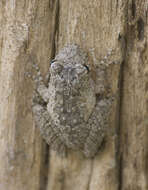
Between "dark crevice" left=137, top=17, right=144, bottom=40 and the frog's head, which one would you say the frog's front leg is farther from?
"dark crevice" left=137, top=17, right=144, bottom=40

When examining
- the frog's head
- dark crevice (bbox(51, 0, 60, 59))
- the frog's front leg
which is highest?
dark crevice (bbox(51, 0, 60, 59))

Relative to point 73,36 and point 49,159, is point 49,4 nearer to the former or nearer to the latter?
point 73,36

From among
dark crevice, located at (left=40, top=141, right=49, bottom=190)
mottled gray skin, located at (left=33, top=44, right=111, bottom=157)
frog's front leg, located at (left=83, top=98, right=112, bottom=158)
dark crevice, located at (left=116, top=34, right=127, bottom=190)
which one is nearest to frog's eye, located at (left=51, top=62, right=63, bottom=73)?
mottled gray skin, located at (left=33, top=44, right=111, bottom=157)

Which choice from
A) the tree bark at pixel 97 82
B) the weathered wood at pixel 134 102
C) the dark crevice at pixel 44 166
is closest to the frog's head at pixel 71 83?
the tree bark at pixel 97 82

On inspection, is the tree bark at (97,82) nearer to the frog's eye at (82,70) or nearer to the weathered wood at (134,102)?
the weathered wood at (134,102)

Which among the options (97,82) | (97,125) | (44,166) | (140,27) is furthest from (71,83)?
(44,166)

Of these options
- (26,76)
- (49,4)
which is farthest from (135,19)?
(26,76)

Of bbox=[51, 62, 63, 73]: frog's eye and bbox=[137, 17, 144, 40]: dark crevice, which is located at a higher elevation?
bbox=[137, 17, 144, 40]: dark crevice
